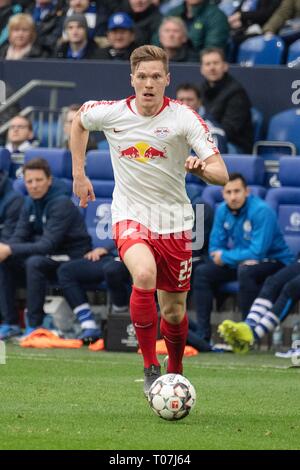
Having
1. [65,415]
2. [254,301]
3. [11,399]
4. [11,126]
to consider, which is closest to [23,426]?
[65,415]

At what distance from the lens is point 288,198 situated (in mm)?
14078

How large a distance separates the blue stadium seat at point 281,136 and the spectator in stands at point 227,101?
22 centimetres

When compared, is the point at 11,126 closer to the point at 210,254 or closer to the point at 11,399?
the point at 210,254

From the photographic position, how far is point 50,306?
46.4ft

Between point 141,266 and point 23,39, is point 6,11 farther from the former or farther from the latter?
point 141,266

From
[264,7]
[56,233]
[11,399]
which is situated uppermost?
[264,7]

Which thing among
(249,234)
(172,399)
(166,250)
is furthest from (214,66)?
(172,399)

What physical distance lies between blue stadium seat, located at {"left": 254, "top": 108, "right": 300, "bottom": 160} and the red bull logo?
22.7 ft

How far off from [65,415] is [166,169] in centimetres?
177

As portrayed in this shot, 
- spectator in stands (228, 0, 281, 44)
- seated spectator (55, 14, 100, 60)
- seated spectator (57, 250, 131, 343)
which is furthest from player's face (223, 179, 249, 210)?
seated spectator (55, 14, 100, 60)

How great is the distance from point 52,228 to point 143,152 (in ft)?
18.7

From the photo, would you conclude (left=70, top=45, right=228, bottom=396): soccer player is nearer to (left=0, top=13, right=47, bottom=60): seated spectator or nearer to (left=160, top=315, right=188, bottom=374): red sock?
(left=160, top=315, right=188, bottom=374): red sock

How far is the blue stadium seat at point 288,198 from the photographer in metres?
14.0

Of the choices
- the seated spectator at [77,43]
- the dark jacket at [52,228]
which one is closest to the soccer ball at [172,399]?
the dark jacket at [52,228]
